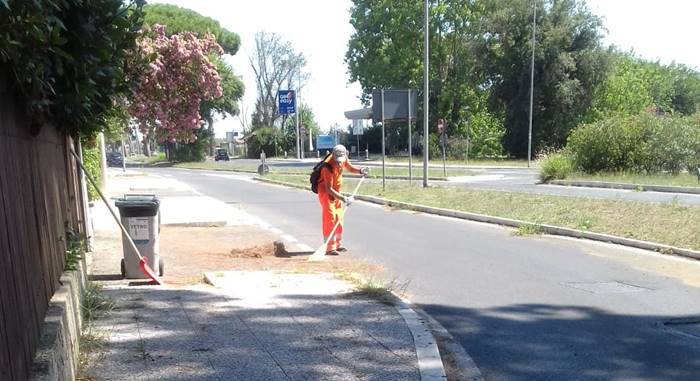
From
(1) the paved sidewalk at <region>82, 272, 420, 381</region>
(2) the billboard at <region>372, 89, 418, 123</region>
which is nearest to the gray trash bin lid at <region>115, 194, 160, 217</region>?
(1) the paved sidewalk at <region>82, 272, 420, 381</region>

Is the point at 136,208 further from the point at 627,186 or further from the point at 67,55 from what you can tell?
the point at 627,186

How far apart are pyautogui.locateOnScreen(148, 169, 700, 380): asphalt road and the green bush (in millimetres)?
13743

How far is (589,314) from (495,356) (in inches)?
66.1

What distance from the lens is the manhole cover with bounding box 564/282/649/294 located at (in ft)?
23.3

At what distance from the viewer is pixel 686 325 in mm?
5734

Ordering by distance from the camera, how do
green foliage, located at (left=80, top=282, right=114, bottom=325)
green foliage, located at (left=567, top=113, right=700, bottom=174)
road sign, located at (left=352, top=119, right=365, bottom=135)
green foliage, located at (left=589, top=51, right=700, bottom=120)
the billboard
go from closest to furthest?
green foliage, located at (left=80, top=282, right=114, bottom=325) < the billboard < green foliage, located at (left=567, top=113, right=700, bottom=174) < green foliage, located at (left=589, top=51, right=700, bottom=120) < road sign, located at (left=352, top=119, right=365, bottom=135)

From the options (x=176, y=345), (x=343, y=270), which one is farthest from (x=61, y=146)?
(x=343, y=270)

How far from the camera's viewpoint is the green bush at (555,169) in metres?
24.9

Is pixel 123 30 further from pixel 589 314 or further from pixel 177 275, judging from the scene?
pixel 589 314

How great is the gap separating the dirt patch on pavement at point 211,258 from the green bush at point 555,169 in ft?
53.6

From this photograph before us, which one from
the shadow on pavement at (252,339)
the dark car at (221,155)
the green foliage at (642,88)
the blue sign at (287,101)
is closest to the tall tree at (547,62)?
the green foliage at (642,88)

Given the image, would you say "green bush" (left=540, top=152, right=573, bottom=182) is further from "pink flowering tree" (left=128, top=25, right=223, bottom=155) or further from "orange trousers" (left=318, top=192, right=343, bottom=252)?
"pink flowering tree" (left=128, top=25, right=223, bottom=155)

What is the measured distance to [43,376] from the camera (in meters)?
2.88

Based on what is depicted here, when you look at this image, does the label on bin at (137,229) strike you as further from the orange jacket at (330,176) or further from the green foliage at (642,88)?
the green foliage at (642,88)
